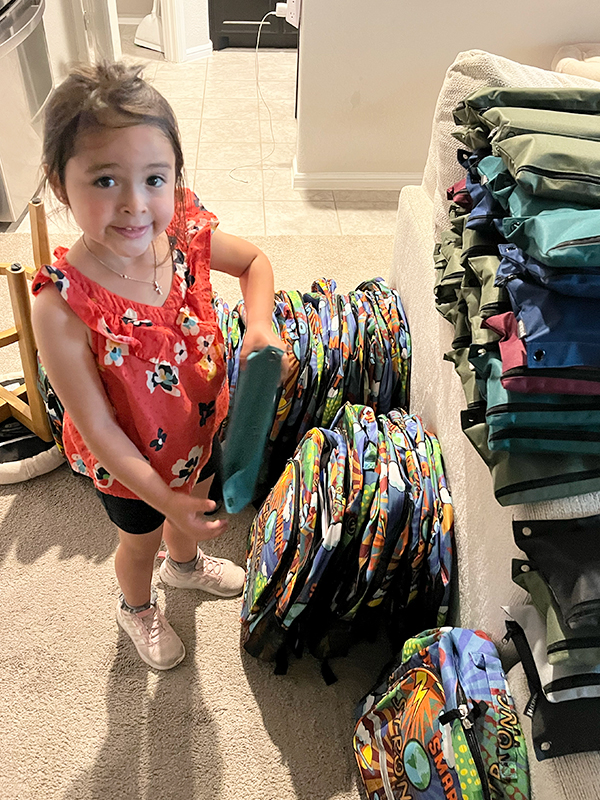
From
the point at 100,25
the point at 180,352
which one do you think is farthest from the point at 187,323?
the point at 100,25

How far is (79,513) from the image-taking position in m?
1.44

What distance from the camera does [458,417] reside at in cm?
104

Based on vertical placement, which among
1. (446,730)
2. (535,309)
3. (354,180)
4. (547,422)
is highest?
(535,309)

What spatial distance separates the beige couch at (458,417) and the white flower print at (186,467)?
0.42 m

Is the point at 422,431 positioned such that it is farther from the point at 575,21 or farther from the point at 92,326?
the point at 575,21

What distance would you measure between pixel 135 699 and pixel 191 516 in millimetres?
495

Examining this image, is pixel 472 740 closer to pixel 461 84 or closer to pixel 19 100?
pixel 461 84

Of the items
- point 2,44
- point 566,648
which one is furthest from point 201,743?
point 2,44

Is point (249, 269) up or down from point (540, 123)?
down

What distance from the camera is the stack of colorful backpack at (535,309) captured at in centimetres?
71

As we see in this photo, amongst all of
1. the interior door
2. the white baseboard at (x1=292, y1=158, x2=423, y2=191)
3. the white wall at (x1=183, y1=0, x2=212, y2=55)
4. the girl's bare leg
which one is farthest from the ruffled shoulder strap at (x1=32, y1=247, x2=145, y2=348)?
the white wall at (x1=183, y1=0, x2=212, y2=55)

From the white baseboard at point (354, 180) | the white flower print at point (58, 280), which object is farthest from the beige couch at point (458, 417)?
the white baseboard at point (354, 180)

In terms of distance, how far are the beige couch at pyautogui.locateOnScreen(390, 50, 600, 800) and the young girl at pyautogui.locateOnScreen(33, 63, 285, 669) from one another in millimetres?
370

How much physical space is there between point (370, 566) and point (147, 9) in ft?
15.0
